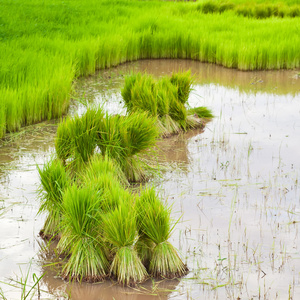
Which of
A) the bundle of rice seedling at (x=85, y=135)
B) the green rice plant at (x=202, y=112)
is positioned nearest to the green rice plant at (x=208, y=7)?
the green rice plant at (x=202, y=112)

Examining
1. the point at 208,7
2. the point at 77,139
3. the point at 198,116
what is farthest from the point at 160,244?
the point at 208,7

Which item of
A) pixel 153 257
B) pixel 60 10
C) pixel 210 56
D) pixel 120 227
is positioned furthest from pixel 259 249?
pixel 60 10

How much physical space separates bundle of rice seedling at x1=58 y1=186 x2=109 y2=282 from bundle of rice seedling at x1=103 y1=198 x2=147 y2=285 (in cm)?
8

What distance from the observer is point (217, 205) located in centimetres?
376

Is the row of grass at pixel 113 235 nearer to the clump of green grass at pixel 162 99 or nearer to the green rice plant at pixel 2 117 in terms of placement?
the green rice plant at pixel 2 117

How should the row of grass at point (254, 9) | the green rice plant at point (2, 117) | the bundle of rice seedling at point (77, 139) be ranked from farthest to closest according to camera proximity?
the row of grass at point (254, 9) → the green rice plant at point (2, 117) → the bundle of rice seedling at point (77, 139)

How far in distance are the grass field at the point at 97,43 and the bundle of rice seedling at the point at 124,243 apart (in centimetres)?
275

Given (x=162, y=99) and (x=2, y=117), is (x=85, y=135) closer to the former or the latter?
(x=2, y=117)

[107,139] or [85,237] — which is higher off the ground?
[107,139]

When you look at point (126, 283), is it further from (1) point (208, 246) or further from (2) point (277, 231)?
(2) point (277, 231)

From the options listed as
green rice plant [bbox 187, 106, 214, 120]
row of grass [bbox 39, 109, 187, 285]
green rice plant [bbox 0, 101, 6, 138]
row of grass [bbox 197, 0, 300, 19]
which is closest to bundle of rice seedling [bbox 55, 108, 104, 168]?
row of grass [bbox 39, 109, 187, 285]

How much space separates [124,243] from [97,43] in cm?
623

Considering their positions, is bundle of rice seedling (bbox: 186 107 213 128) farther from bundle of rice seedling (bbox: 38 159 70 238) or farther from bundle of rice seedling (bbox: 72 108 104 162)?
bundle of rice seedling (bbox: 38 159 70 238)

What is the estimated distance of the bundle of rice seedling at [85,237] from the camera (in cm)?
283
